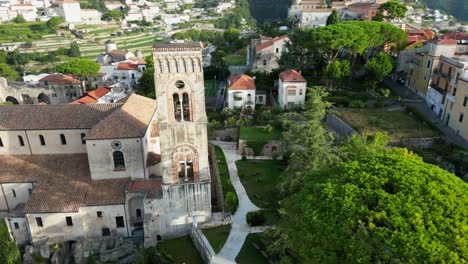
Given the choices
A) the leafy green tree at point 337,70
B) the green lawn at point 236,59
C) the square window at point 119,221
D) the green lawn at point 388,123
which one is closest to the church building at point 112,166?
the square window at point 119,221

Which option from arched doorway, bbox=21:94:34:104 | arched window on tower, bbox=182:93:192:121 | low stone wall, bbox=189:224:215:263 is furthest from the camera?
arched doorway, bbox=21:94:34:104

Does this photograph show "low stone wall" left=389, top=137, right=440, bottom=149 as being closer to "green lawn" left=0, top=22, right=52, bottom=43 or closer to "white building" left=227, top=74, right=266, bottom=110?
"white building" left=227, top=74, right=266, bottom=110

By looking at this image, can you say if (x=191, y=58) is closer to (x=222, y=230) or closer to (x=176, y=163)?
(x=176, y=163)

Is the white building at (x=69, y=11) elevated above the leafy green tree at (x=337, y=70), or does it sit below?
above

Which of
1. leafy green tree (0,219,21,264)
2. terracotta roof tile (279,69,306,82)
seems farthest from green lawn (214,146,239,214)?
leafy green tree (0,219,21,264)

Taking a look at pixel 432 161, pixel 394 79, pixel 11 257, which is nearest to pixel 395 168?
pixel 432 161

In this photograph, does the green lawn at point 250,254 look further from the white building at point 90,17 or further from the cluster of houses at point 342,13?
the white building at point 90,17

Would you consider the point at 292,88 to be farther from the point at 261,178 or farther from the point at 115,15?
the point at 115,15
